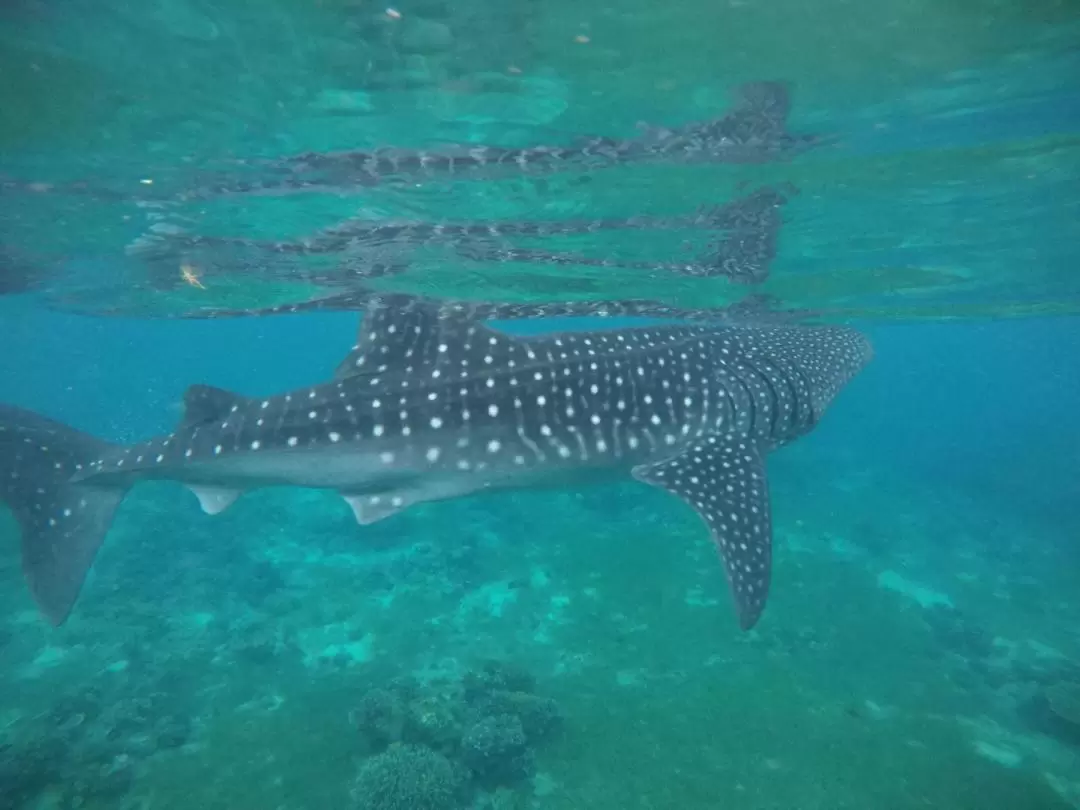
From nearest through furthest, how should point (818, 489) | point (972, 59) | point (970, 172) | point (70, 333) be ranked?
point (972, 59) < point (970, 172) < point (818, 489) < point (70, 333)

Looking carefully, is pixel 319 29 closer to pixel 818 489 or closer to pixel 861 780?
pixel 861 780

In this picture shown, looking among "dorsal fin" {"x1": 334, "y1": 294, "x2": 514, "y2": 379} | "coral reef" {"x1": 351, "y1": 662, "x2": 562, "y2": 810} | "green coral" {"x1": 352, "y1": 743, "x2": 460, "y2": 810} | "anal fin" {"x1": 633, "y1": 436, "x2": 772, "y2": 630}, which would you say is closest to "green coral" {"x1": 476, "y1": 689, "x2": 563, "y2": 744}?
"coral reef" {"x1": 351, "y1": 662, "x2": 562, "y2": 810}

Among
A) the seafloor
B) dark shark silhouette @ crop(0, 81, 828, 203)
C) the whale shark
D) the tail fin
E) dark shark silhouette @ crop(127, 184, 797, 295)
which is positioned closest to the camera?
the tail fin

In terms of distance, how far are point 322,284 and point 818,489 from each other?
24.8m

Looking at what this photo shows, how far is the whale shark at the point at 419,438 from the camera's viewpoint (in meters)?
7.86

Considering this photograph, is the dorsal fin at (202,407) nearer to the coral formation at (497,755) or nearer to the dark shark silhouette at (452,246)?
the coral formation at (497,755)

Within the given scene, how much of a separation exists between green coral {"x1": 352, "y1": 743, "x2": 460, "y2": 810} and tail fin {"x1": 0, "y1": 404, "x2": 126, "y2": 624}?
4627 millimetres

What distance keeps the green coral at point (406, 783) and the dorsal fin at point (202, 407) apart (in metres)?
5.56

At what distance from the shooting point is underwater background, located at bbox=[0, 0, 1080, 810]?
7.37 metres

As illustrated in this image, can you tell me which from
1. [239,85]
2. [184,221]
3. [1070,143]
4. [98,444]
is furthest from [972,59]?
[184,221]

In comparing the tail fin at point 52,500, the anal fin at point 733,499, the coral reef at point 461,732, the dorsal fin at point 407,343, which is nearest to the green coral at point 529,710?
the coral reef at point 461,732

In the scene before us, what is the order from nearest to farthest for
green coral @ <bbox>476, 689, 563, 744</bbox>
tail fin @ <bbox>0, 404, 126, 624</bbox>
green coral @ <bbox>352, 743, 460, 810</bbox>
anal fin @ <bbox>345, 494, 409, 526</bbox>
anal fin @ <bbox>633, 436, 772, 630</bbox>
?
anal fin @ <bbox>633, 436, 772, 630</bbox> → tail fin @ <bbox>0, 404, 126, 624</bbox> → green coral @ <bbox>352, 743, 460, 810</bbox> → anal fin @ <bbox>345, 494, 409, 526</bbox> → green coral @ <bbox>476, 689, 563, 744</bbox>

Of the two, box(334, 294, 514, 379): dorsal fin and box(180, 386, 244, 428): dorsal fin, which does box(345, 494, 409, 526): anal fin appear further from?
box(180, 386, 244, 428): dorsal fin

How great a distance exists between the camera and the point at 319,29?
22.6ft
